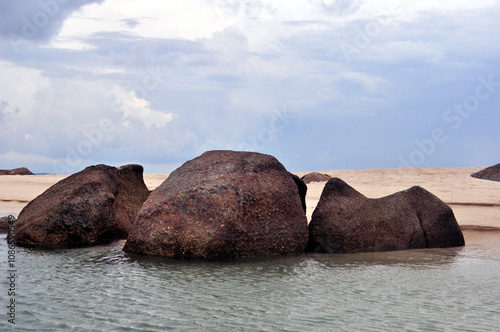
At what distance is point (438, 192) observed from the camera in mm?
18797

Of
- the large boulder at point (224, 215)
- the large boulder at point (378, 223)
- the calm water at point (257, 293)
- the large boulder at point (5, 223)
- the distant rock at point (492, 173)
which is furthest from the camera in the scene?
the distant rock at point (492, 173)

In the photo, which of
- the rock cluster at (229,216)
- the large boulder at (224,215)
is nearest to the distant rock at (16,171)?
the rock cluster at (229,216)

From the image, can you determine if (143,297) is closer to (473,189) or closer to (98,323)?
(98,323)

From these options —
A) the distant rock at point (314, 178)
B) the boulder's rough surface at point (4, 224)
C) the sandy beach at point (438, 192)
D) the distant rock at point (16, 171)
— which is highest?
the distant rock at point (16, 171)

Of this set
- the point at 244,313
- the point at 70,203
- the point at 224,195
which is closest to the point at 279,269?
the point at 224,195

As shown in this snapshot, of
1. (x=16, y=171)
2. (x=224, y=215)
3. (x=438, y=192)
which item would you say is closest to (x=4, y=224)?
(x=224, y=215)

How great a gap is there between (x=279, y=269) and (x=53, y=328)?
3.55 m

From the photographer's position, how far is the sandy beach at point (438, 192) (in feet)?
39.3

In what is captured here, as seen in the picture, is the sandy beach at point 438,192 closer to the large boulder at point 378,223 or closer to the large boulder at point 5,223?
the large boulder at point 378,223

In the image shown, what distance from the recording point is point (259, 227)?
326 inches

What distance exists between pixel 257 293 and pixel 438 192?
48.5 ft

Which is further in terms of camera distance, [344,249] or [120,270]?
[344,249]

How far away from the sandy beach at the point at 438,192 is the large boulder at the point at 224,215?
4.47 metres

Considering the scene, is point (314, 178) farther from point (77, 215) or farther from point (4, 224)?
point (77, 215)
